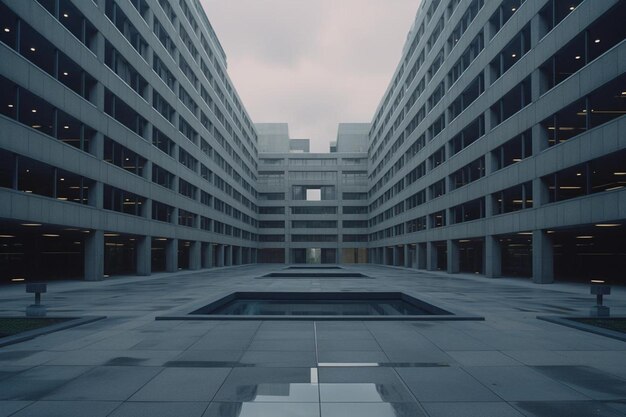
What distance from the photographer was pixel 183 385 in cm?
691

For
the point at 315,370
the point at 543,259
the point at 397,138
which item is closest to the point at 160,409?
the point at 315,370

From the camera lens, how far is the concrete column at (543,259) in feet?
93.4

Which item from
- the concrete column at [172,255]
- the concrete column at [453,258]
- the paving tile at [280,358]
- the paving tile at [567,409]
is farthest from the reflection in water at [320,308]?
the concrete column at [172,255]

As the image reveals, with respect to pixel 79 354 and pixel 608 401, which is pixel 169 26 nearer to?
pixel 79 354

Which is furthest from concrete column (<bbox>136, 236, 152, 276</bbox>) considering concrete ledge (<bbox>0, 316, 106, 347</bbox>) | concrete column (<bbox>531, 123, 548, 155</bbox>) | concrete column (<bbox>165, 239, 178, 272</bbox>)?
concrete column (<bbox>531, 123, 548, 155</bbox>)

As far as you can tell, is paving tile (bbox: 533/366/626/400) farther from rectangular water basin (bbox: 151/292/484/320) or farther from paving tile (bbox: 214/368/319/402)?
rectangular water basin (bbox: 151/292/484/320)

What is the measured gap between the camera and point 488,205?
3662 cm

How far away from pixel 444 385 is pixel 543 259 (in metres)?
25.0

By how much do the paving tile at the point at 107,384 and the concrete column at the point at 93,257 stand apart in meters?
24.9

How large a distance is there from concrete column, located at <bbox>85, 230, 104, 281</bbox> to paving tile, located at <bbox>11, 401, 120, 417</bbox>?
26.5m

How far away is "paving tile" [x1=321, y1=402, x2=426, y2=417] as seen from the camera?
5.79 meters

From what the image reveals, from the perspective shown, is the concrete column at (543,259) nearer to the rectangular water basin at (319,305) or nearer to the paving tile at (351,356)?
the rectangular water basin at (319,305)

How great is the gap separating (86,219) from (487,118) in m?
30.4

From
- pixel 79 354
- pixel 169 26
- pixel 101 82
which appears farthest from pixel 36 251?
pixel 79 354
